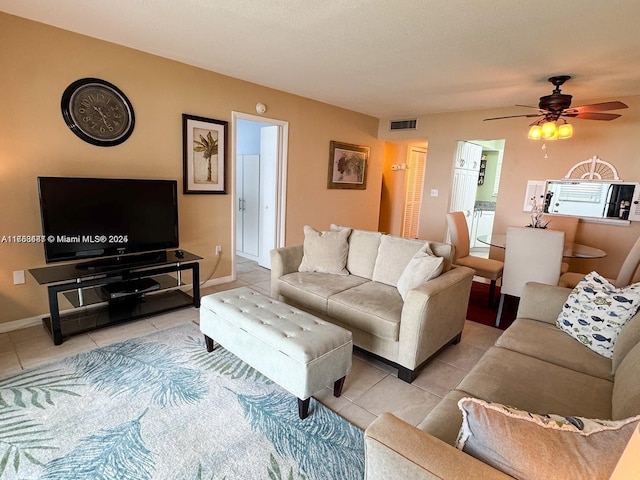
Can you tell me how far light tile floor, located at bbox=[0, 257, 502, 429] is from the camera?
2.10 m

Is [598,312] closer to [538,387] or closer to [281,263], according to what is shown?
[538,387]

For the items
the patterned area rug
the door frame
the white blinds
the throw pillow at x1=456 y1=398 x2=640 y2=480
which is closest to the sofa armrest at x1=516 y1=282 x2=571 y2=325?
the patterned area rug

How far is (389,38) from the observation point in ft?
8.75

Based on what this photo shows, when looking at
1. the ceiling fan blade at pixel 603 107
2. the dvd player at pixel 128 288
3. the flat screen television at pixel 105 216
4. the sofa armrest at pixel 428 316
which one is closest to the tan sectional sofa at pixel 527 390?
the sofa armrest at pixel 428 316

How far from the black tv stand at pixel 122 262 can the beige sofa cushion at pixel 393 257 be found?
207 cm

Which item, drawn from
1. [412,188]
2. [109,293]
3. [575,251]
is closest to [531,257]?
[575,251]

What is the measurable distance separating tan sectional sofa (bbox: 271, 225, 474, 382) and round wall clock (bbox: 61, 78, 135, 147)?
1.90m

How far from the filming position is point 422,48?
9.25ft

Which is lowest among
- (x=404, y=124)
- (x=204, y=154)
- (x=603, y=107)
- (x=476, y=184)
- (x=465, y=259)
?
(x=465, y=259)

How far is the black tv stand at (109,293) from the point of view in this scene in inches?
105

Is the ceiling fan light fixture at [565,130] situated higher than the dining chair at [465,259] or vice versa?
the ceiling fan light fixture at [565,130]

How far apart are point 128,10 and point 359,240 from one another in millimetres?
2592

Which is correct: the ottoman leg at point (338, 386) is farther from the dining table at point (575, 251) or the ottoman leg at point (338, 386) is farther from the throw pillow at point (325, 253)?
the dining table at point (575, 251)

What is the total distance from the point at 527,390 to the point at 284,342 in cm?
123
